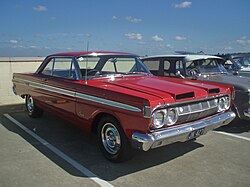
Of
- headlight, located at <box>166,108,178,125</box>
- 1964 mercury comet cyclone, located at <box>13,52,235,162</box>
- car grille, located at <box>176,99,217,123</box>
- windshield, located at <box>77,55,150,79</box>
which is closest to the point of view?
1964 mercury comet cyclone, located at <box>13,52,235,162</box>

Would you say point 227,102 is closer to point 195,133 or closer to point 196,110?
point 196,110

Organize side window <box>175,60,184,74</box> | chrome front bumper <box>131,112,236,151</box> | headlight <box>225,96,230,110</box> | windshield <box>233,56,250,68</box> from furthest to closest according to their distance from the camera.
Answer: windshield <box>233,56,250,68</box>
side window <box>175,60,184,74</box>
headlight <box>225,96,230,110</box>
chrome front bumper <box>131,112,236,151</box>

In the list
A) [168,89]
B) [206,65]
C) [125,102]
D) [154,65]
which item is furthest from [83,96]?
[206,65]

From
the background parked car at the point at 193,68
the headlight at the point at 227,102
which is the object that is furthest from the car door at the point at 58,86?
the background parked car at the point at 193,68

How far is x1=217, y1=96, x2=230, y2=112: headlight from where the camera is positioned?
417 centimetres

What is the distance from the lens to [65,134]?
17.0 feet

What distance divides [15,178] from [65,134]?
190 cm

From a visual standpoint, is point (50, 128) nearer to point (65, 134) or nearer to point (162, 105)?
point (65, 134)

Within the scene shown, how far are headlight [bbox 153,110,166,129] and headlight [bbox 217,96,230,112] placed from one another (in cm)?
132

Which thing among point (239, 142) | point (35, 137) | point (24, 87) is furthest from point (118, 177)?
point (24, 87)

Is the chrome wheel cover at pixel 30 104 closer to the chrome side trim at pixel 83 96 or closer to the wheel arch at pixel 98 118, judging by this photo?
the chrome side trim at pixel 83 96

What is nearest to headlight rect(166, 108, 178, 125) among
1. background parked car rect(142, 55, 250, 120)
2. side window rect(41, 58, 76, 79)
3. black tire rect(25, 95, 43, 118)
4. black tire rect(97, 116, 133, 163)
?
black tire rect(97, 116, 133, 163)

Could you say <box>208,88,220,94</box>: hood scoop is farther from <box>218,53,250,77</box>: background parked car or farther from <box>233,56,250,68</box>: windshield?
<box>233,56,250,68</box>: windshield

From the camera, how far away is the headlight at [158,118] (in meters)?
3.25
